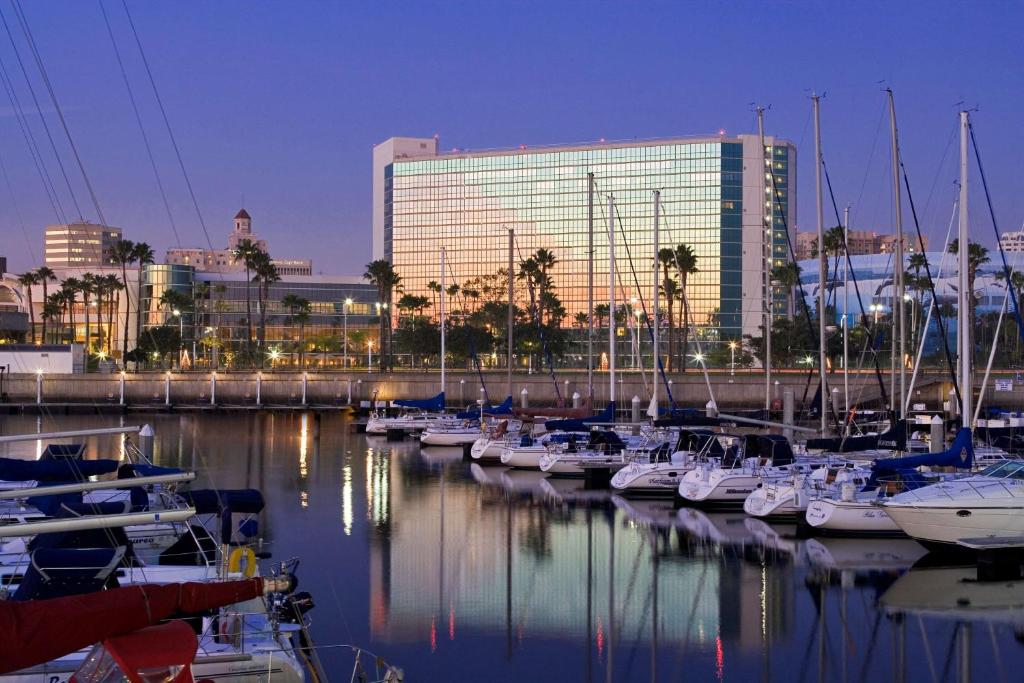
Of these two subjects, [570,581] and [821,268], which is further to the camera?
A: [821,268]

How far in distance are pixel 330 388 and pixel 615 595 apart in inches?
3348

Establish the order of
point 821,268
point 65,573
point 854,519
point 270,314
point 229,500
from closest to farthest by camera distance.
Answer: point 65,573 < point 229,500 < point 854,519 < point 821,268 < point 270,314


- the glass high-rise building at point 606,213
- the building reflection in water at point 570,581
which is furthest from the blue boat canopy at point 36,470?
the glass high-rise building at point 606,213

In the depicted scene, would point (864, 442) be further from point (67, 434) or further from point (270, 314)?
point (270, 314)

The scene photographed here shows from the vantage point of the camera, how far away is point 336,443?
240 feet

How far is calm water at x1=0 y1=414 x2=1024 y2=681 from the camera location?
72.9 ft

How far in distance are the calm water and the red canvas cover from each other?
834 cm

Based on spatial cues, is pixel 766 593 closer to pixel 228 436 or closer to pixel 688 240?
pixel 228 436

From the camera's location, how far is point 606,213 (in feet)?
584

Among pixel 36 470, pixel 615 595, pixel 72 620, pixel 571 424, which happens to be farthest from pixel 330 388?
pixel 72 620

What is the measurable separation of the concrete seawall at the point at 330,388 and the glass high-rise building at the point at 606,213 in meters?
63.1

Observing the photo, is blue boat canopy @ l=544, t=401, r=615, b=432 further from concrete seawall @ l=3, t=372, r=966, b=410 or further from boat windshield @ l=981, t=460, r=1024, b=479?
concrete seawall @ l=3, t=372, r=966, b=410

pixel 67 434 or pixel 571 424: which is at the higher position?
pixel 67 434

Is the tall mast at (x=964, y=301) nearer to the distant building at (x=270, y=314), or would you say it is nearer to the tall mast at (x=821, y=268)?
the tall mast at (x=821, y=268)
